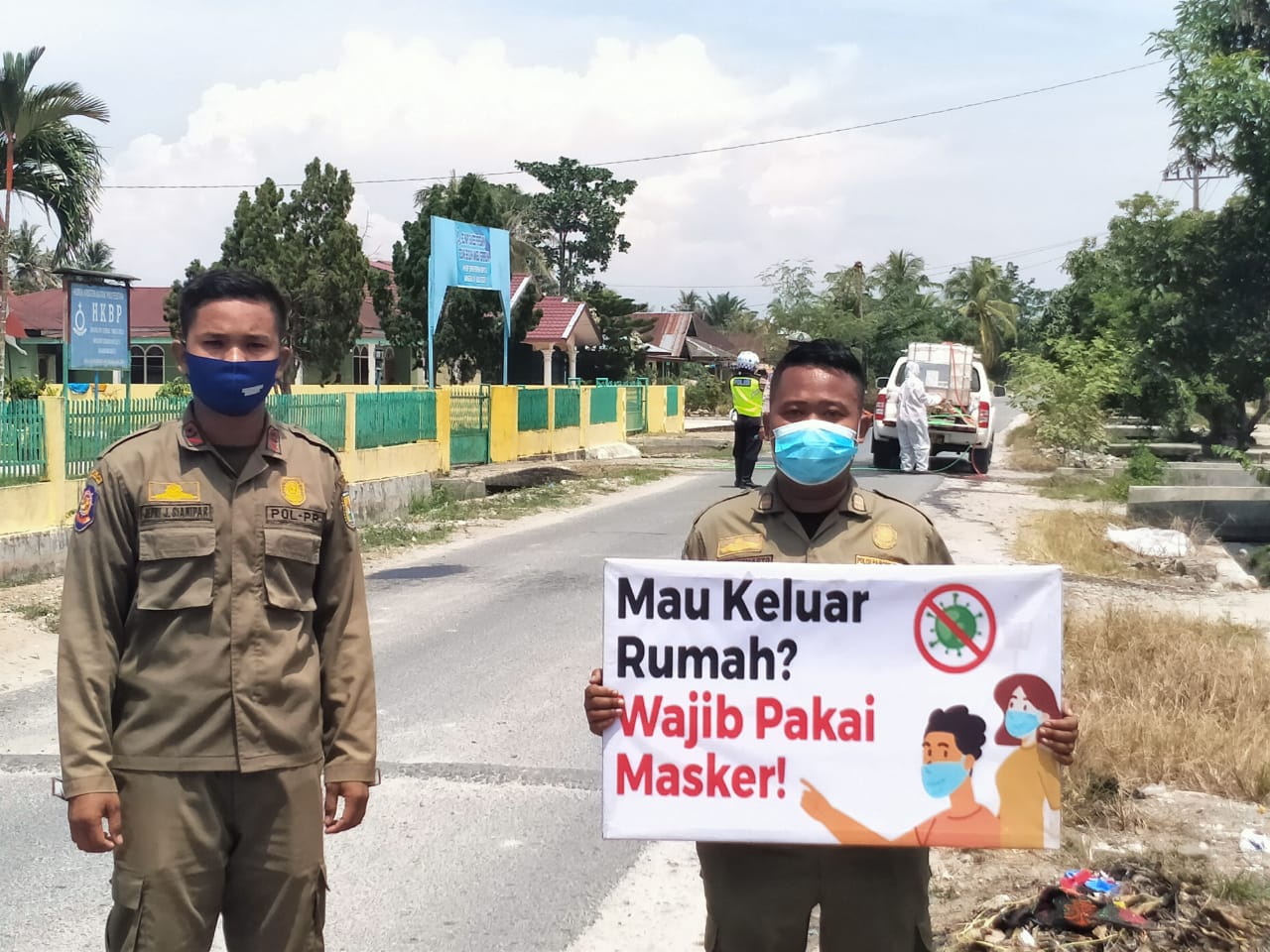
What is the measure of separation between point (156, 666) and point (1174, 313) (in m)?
21.6

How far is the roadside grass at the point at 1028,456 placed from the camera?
24328mm

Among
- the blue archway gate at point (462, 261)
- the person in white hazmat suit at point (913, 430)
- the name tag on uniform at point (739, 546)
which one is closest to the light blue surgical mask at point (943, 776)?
the name tag on uniform at point (739, 546)

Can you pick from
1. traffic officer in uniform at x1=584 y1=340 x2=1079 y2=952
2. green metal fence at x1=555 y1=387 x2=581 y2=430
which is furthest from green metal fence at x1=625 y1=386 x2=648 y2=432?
traffic officer in uniform at x1=584 y1=340 x2=1079 y2=952

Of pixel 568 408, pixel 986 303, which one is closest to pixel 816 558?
pixel 568 408

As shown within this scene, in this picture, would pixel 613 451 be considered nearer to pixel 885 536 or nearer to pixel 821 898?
pixel 885 536

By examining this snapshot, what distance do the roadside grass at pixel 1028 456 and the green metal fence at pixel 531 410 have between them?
9.09 meters

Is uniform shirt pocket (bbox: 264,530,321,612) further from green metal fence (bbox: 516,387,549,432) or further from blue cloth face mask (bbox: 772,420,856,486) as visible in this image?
green metal fence (bbox: 516,387,549,432)

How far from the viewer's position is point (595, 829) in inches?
197

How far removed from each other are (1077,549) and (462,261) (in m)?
12.9

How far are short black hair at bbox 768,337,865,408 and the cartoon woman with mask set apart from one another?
2.48ft

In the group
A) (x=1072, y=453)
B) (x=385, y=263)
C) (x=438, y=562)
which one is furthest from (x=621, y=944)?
(x=385, y=263)

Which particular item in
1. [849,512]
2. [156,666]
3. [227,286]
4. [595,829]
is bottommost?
[595,829]

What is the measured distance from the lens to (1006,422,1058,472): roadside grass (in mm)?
24328

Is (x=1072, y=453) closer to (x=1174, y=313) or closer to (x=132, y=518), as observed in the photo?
(x=1174, y=313)
